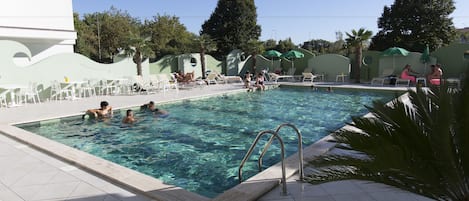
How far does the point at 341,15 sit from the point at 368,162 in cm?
2659

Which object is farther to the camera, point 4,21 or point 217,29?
point 217,29

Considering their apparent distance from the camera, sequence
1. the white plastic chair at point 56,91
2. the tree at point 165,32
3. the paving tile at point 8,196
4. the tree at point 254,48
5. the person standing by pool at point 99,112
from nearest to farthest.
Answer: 1. the paving tile at point 8,196
2. the person standing by pool at point 99,112
3. the white plastic chair at point 56,91
4. the tree at point 254,48
5. the tree at point 165,32

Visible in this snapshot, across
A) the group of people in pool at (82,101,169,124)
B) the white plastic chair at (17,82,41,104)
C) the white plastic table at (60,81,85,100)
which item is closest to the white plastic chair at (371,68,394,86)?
the group of people in pool at (82,101,169,124)

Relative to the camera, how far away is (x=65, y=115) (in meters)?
9.82

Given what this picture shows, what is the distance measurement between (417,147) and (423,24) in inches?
1227

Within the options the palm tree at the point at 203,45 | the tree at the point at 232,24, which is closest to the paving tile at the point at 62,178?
the palm tree at the point at 203,45

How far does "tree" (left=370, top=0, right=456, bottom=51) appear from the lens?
2845 cm

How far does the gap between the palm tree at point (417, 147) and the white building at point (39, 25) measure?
18.4 m

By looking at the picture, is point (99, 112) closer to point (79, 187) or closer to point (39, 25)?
point (79, 187)

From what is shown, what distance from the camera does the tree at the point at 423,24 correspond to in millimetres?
28453

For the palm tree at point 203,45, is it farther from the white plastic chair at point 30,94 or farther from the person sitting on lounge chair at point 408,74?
the person sitting on lounge chair at point 408,74

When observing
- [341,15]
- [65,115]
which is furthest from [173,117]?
[341,15]

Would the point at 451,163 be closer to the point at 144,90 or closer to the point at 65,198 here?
the point at 65,198

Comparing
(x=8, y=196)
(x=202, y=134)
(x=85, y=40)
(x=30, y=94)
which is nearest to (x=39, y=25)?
(x=30, y=94)
